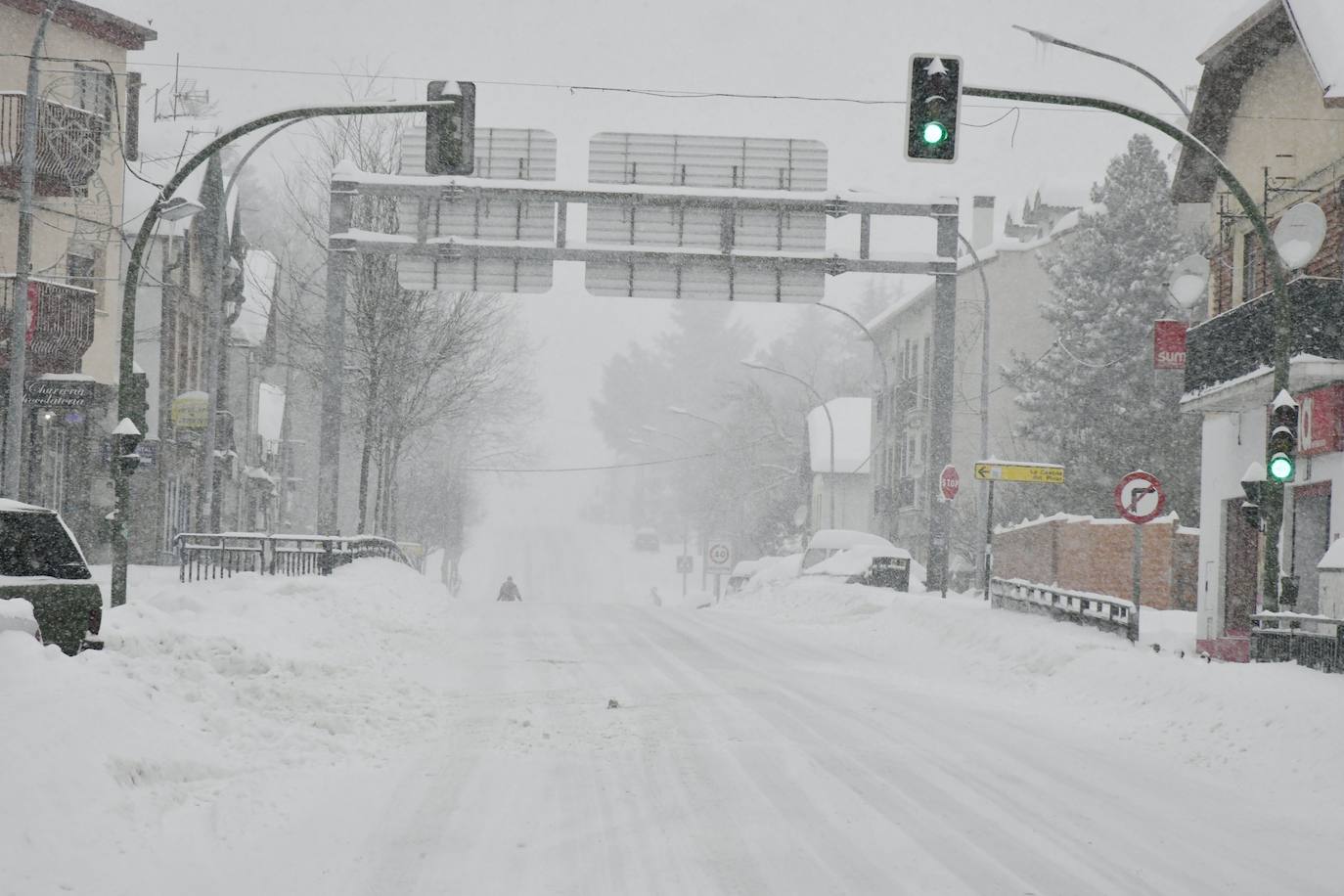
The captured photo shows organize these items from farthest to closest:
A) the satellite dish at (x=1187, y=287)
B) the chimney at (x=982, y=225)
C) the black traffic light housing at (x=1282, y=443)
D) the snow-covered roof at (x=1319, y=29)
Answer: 1. the chimney at (x=982, y=225)
2. the satellite dish at (x=1187, y=287)
3. the snow-covered roof at (x=1319, y=29)
4. the black traffic light housing at (x=1282, y=443)

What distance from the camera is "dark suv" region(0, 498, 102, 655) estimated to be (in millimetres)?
9758

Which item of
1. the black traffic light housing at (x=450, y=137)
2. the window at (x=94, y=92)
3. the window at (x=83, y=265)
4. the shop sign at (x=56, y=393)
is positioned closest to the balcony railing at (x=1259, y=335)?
the black traffic light housing at (x=450, y=137)

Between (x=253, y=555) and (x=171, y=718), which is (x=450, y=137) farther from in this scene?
(x=253, y=555)

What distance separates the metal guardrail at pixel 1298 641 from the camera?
12.1 meters

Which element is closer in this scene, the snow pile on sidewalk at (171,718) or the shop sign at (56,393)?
the snow pile on sidewalk at (171,718)

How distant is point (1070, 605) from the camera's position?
19.1m

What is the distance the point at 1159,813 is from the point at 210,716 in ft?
19.9

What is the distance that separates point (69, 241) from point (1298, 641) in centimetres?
2965

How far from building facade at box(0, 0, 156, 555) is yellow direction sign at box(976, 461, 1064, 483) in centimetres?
1657

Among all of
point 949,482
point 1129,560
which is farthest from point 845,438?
point 949,482

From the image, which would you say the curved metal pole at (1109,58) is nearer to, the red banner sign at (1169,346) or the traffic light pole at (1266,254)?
the traffic light pole at (1266,254)

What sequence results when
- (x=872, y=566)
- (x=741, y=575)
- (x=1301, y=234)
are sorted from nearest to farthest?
(x=1301, y=234) < (x=872, y=566) < (x=741, y=575)

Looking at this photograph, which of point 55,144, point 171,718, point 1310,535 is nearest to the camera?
point 171,718

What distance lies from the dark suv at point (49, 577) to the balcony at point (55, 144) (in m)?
21.4
